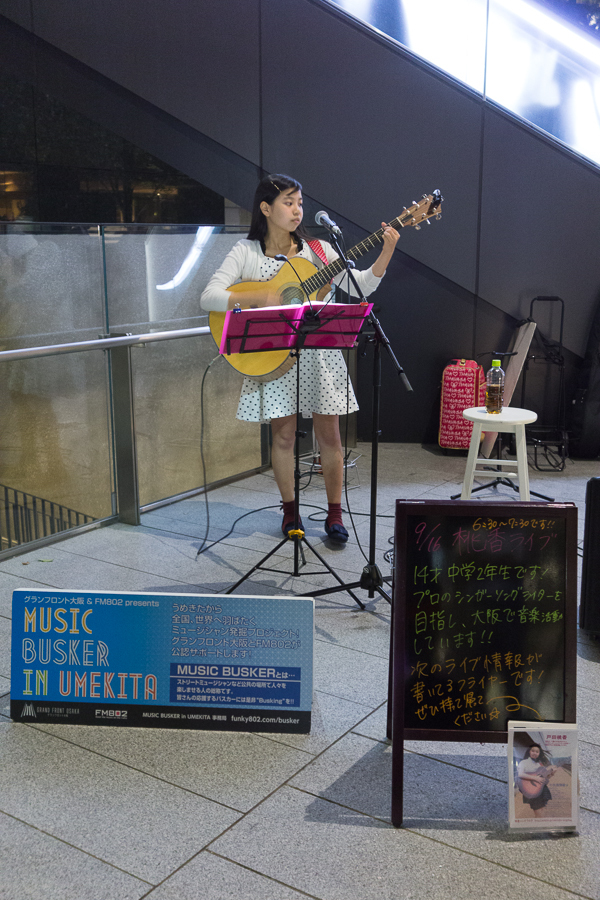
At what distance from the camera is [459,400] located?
5641mm

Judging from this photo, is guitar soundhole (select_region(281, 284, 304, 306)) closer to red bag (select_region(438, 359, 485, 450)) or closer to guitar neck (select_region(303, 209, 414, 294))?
guitar neck (select_region(303, 209, 414, 294))

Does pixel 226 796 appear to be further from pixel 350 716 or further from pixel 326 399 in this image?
pixel 326 399

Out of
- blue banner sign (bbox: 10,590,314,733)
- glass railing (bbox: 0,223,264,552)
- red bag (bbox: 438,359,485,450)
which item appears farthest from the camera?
red bag (bbox: 438,359,485,450)

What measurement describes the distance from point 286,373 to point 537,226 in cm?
292

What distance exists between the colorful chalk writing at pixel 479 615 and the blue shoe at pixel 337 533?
6.07ft

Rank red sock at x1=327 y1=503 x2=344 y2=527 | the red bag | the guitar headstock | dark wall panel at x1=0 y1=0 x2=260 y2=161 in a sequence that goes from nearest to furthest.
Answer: the guitar headstock → red sock at x1=327 y1=503 x2=344 y2=527 → dark wall panel at x1=0 y1=0 x2=260 y2=161 → the red bag

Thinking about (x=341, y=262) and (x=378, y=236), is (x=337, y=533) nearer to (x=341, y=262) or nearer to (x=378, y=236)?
(x=341, y=262)

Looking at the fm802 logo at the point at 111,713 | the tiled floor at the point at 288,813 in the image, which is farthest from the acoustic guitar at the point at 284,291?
the fm802 logo at the point at 111,713

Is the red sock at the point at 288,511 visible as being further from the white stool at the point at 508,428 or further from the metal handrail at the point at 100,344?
the metal handrail at the point at 100,344

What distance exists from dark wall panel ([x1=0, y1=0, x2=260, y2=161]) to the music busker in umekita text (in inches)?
96.0

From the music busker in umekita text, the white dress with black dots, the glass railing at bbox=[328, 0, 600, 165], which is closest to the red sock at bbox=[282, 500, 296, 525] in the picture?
the music busker in umekita text

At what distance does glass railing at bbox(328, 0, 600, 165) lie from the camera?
18.0 ft

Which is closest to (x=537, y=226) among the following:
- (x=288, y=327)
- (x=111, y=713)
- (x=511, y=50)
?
(x=511, y=50)

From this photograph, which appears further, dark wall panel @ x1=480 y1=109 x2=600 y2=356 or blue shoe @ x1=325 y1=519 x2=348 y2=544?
dark wall panel @ x1=480 y1=109 x2=600 y2=356
